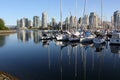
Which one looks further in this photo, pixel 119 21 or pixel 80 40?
pixel 119 21

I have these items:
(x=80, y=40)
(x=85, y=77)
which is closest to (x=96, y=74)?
(x=85, y=77)

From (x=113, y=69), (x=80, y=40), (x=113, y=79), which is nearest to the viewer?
(x=113, y=79)

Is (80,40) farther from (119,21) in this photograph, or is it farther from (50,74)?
(119,21)

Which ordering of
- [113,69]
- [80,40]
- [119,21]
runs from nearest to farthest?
[113,69]
[80,40]
[119,21]

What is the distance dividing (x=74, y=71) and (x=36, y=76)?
4791mm

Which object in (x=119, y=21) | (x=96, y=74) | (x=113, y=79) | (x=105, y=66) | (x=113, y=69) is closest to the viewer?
(x=113, y=79)

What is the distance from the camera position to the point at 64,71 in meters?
23.3

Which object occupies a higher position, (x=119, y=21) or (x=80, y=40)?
(x=119, y=21)

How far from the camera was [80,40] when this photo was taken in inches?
2253

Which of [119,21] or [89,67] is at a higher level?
[119,21]

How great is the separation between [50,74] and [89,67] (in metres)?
5.98

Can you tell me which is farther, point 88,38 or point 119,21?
point 119,21

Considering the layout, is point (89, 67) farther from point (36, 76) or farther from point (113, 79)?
point (36, 76)

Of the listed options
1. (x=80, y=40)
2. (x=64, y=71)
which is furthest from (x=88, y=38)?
(x=64, y=71)
